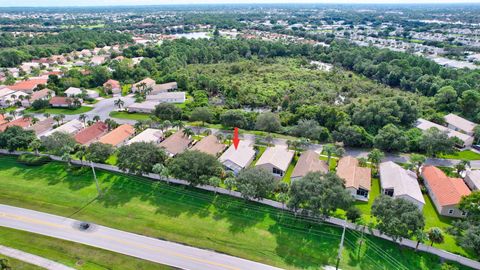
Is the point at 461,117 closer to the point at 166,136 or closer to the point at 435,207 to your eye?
the point at 435,207

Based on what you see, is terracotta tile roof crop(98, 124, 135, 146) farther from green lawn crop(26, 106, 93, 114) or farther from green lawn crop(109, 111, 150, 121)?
green lawn crop(26, 106, 93, 114)

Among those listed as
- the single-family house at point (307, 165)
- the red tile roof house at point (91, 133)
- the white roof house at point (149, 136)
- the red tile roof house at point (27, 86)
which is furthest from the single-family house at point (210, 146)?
the red tile roof house at point (27, 86)

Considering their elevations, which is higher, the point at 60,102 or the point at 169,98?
the point at 169,98

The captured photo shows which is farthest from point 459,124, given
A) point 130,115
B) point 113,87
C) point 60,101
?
point 60,101

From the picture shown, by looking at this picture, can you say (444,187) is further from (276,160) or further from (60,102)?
(60,102)

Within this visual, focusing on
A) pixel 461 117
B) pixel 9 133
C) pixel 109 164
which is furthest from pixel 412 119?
pixel 9 133

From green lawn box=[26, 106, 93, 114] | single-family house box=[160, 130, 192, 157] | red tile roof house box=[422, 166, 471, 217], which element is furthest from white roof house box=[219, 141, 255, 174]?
green lawn box=[26, 106, 93, 114]

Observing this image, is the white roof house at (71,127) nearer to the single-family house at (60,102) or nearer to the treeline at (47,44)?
the single-family house at (60,102)
